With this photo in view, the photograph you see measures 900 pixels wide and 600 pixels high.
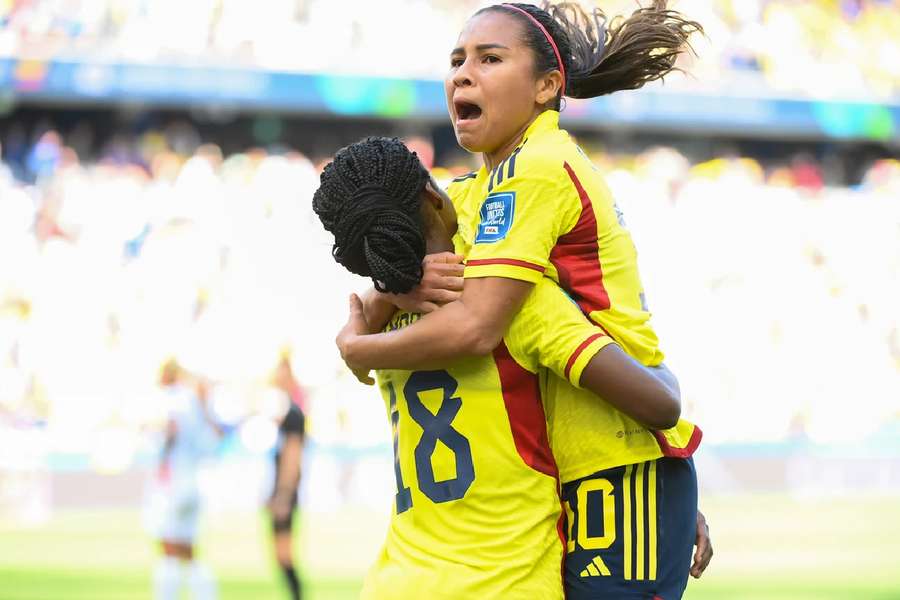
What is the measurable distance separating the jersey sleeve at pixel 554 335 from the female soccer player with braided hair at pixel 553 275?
0.05 metres

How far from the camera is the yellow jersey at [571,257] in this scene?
2848 millimetres

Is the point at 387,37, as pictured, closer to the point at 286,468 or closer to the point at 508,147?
the point at 286,468

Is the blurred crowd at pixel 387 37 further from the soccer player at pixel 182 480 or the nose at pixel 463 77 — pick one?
the nose at pixel 463 77

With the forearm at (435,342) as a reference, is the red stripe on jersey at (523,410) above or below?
below

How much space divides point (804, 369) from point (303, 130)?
9.01 meters

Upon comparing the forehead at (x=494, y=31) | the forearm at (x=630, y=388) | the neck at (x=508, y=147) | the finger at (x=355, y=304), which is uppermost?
the forehead at (x=494, y=31)

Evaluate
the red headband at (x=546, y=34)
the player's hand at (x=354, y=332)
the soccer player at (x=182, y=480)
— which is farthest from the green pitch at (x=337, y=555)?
the red headband at (x=546, y=34)

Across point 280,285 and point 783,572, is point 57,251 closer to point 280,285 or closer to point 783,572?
point 280,285

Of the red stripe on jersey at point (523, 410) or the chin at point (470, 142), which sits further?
the chin at point (470, 142)

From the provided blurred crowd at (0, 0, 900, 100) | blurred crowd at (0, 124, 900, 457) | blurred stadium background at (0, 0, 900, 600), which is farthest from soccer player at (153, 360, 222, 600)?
blurred crowd at (0, 0, 900, 100)

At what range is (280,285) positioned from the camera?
17.7 metres

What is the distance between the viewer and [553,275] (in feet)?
9.62

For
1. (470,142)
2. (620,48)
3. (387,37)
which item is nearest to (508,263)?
(470,142)

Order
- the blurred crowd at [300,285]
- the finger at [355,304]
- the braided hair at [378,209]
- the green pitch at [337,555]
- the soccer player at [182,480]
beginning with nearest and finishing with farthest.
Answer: the braided hair at [378,209]
the finger at [355,304]
the soccer player at [182,480]
the green pitch at [337,555]
the blurred crowd at [300,285]
